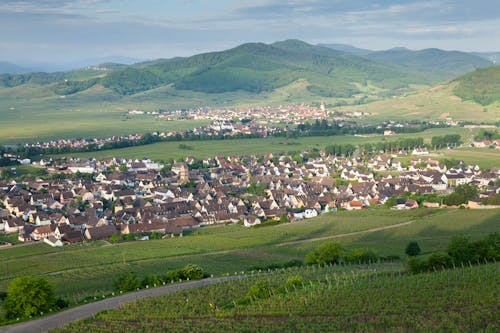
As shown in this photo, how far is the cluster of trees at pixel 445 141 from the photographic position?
357ft

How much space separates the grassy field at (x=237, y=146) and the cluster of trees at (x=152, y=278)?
6412 cm

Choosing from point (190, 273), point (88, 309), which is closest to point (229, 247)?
point (190, 273)

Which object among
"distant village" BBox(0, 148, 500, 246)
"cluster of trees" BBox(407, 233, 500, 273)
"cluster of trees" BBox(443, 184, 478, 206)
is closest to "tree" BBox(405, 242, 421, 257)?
"cluster of trees" BBox(407, 233, 500, 273)

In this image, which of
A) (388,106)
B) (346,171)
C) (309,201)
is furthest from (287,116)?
(309,201)

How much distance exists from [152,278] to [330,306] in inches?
433

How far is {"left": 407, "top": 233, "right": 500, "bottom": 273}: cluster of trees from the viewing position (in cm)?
3472

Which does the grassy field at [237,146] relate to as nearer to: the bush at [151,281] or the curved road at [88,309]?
the bush at [151,281]

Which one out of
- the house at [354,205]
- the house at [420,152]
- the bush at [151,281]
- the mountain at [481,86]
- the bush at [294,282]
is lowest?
the house at [354,205]

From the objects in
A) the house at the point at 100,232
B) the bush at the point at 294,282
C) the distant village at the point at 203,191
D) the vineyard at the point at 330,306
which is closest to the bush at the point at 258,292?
the vineyard at the point at 330,306

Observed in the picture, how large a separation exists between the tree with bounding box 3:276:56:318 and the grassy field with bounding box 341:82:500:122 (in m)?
130

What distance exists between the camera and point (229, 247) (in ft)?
163

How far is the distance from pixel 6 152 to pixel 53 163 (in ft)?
37.1

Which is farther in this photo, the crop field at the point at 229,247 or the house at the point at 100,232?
the house at the point at 100,232

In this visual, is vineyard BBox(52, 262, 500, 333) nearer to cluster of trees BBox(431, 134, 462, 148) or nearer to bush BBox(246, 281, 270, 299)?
bush BBox(246, 281, 270, 299)
